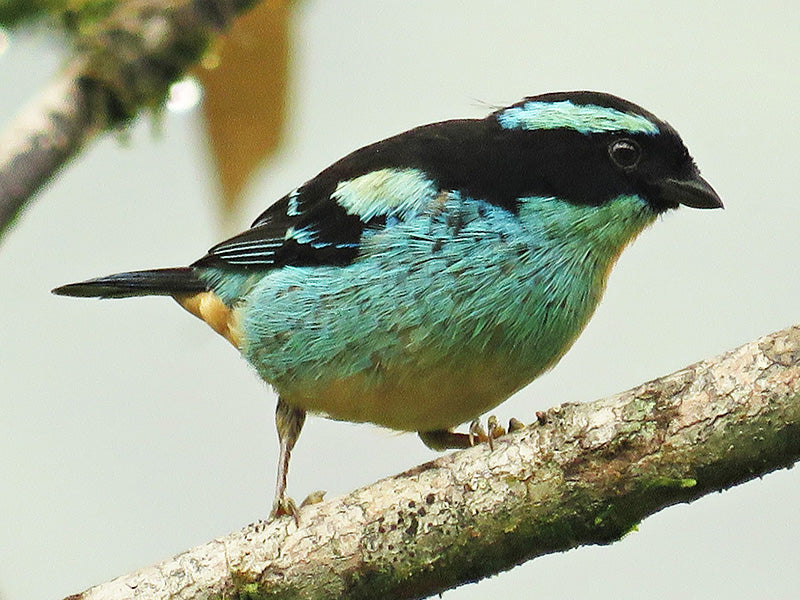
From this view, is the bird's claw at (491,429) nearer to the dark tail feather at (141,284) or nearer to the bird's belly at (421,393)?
the bird's belly at (421,393)

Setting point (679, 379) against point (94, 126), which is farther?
point (94, 126)

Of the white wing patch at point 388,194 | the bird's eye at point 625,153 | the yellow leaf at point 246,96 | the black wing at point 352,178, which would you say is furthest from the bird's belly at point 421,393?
the yellow leaf at point 246,96

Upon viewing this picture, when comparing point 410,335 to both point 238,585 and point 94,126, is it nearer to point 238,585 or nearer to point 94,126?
point 238,585

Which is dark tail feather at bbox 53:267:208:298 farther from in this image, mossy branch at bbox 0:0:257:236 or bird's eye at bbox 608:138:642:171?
bird's eye at bbox 608:138:642:171

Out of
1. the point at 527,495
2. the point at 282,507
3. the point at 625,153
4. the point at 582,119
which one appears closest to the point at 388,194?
the point at 582,119

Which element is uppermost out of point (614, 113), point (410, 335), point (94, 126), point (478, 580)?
point (94, 126)

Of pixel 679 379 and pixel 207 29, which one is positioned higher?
pixel 207 29

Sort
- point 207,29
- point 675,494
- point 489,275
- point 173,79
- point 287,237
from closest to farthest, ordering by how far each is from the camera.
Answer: point 675,494
point 489,275
point 287,237
point 207,29
point 173,79

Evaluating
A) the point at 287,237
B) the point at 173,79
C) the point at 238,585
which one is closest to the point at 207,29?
the point at 173,79
